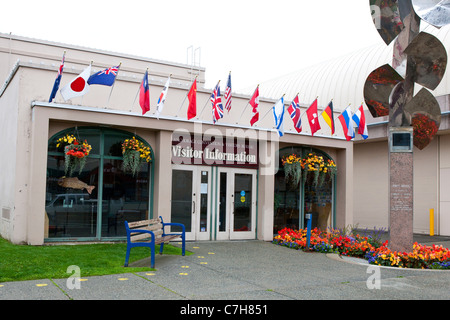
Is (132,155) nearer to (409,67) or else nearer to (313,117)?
(313,117)

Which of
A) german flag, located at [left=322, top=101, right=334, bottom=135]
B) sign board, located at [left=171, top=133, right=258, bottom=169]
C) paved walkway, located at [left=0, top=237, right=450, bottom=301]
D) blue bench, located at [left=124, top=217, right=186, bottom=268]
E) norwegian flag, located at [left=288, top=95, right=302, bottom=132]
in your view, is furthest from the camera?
german flag, located at [left=322, top=101, right=334, bottom=135]

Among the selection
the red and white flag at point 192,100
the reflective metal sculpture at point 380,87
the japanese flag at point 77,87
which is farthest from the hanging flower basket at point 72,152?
the reflective metal sculpture at point 380,87

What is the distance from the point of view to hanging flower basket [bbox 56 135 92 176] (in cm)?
1187

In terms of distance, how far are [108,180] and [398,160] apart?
7525mm

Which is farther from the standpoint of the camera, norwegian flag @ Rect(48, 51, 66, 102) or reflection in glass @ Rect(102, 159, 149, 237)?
reflection in glass @ Rect(102, 159, 149, 237)

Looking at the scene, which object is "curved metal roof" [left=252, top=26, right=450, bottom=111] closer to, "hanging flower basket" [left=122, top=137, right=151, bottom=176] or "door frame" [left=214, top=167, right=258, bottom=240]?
"door frame" [left=214, top=167, right=258, bottom=240]

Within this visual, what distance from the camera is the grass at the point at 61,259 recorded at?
8109 mm

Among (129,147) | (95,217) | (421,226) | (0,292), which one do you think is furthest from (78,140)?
(421,226)

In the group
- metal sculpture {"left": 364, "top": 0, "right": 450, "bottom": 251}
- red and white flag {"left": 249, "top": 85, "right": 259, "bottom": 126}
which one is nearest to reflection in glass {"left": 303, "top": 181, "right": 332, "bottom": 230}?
red and white flag {"left": 249, "top": 85, "right": 259, "bottom": 126}

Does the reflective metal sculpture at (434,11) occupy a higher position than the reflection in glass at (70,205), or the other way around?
the reflective metal sculpture at (434,11)

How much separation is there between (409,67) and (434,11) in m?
1.37

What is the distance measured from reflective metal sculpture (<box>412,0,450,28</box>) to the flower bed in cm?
519

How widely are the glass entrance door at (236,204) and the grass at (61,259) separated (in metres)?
2.71

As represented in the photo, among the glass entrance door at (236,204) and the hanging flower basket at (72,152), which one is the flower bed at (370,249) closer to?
the glass entrance door at (236,204)
